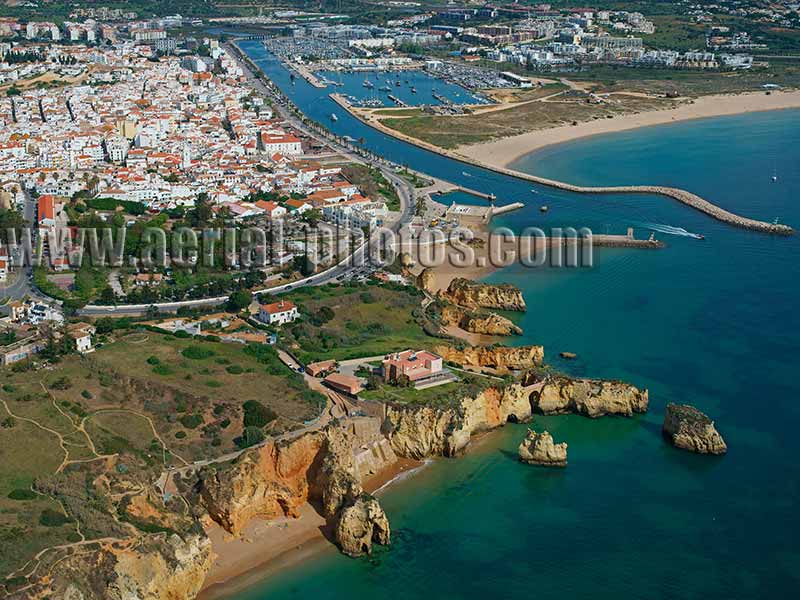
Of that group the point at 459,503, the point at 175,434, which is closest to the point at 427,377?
the point at 459,503

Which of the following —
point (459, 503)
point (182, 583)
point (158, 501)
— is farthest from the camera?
point (459, 503)

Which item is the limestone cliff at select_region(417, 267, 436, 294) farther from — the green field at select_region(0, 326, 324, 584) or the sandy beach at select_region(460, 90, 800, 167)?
the sandy beach at select_region(460, 90, 800, 167)

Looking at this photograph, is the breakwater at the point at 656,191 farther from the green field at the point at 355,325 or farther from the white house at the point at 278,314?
the white house at the point at 278,314

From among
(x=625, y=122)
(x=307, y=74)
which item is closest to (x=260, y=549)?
(x=625, y=122)

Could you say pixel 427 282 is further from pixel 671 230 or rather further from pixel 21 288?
pixel 671 230

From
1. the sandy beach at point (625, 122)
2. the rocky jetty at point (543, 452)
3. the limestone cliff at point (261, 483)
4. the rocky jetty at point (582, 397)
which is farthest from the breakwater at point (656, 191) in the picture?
the limestone cliff at point (261, 483)

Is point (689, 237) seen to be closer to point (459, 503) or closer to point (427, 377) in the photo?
point (427, 377)

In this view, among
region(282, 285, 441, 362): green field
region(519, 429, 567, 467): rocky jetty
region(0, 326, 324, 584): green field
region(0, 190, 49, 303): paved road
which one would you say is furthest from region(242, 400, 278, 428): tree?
region(0, 190, 49, 303): paved road
